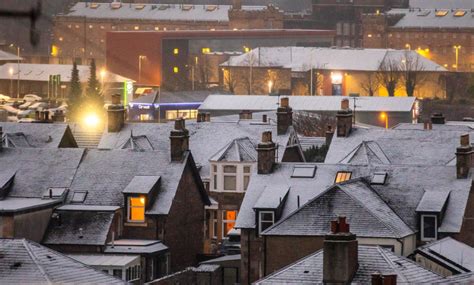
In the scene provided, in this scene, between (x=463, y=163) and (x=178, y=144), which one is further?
(x=178, y=144)

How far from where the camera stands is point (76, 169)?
69.6 m

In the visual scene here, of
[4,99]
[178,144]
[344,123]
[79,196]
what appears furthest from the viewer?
[4,99]

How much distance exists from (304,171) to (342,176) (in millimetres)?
1163

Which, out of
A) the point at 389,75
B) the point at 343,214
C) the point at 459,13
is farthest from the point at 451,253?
the point at 459,13

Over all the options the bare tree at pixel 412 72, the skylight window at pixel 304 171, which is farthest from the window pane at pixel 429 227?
the bare tree at pixel 412 72

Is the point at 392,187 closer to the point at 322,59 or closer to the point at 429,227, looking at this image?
the point at 429,227

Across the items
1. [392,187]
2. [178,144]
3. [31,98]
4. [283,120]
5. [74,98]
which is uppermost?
[31,98]

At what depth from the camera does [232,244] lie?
70.7 m

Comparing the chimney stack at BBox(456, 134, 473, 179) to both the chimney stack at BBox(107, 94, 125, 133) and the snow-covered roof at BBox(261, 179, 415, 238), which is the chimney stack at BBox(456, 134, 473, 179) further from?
the chimney stack at BBox(107, 94, 125, 133)

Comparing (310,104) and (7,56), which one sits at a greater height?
(7,56)

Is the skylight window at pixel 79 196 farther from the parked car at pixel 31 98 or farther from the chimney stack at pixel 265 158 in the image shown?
the parked car at pixel 31 98

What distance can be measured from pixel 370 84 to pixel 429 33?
142 ft

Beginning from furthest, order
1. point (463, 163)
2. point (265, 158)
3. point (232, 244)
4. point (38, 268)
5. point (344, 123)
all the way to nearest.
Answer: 1. point (344, 123)
2. point (232, 244)
3. point (265, 158)
4. point (463, 163)
5. point (38, 268)

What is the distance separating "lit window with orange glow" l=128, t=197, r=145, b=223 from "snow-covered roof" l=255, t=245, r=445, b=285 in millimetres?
15815
